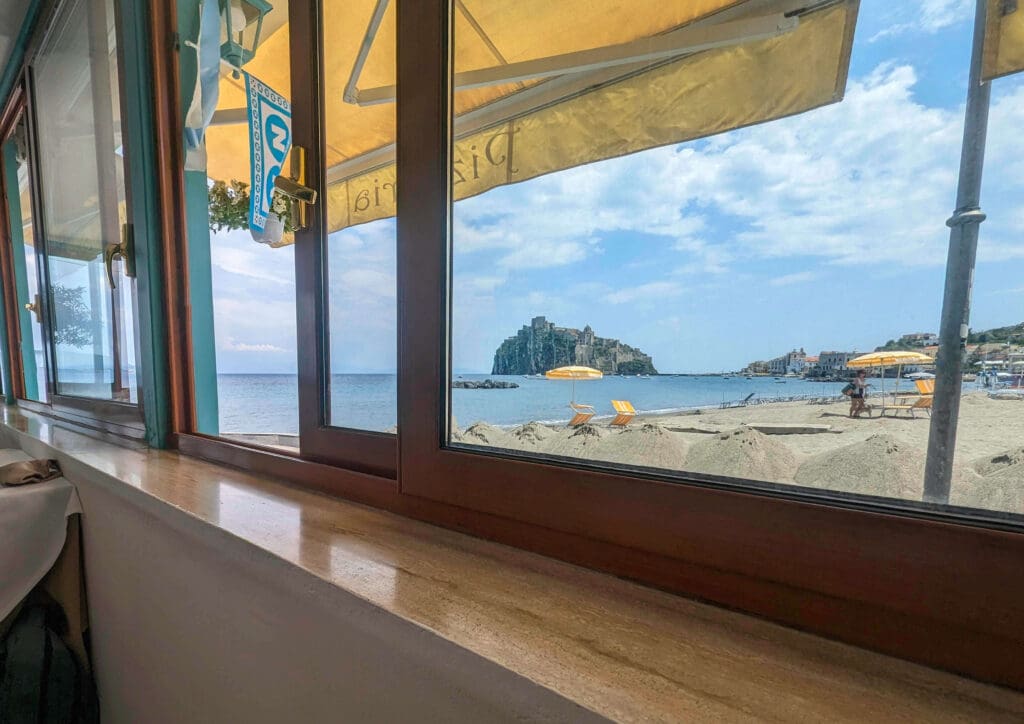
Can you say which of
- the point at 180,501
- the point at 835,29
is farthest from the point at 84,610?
the point at 835,29

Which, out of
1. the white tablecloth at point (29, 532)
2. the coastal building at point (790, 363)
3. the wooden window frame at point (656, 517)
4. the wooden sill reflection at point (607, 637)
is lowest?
the white tablecloth at point (29, 532)

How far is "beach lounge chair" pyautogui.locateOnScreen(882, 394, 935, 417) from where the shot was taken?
13.9 inches

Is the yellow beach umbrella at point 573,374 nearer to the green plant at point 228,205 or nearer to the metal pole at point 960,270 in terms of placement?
the metal pole at point 960,270

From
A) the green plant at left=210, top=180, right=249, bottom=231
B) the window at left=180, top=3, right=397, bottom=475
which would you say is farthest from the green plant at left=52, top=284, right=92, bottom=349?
the window at left=180, top=3, right=397, bottom=475

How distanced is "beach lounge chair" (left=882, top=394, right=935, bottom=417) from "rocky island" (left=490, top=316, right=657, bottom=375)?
0.26 m

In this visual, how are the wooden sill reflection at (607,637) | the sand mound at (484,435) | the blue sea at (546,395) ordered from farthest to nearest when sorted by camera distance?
1. the sand mound at (484,435)
2. the blue sea at (546,395)
3. the wooden sill reflection at (607,637)

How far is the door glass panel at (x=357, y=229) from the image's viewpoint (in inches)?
30.0

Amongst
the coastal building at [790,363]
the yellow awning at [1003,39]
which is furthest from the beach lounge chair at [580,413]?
the yellow awning at [1003,39]

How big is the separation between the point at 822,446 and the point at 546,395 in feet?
1.07

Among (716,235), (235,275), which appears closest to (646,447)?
(716,235)

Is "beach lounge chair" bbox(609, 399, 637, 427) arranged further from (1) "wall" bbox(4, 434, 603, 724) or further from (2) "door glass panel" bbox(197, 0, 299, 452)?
(2) "door glass panel" bbox(197, 0, 299, 452)

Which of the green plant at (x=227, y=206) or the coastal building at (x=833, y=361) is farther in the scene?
the green plant at (x=227, y=206)

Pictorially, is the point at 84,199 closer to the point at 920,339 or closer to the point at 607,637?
the point at 607,637

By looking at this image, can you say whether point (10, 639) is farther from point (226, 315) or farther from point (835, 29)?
point (835, 29)
